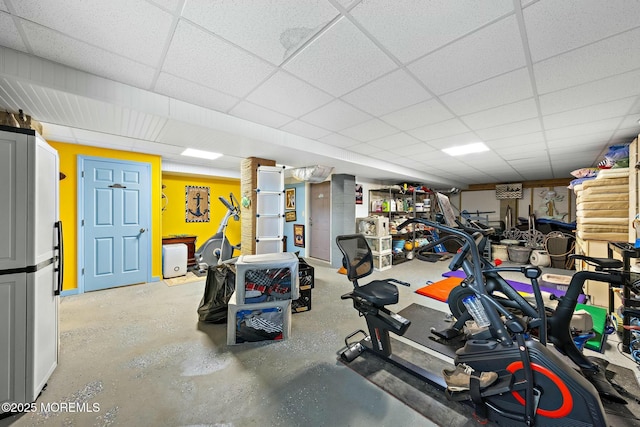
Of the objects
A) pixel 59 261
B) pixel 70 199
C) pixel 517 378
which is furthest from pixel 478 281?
pixel 70 199

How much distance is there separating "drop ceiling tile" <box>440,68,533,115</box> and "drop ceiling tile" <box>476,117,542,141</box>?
82cm

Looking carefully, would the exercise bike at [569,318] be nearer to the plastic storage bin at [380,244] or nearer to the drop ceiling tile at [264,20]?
the drop ceiling tile at [264,20]

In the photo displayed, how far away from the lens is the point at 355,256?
234 centimetres

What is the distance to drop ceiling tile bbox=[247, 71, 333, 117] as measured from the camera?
212 cm

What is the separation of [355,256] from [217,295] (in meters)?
1.89

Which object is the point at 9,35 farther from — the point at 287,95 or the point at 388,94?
the point at 388,94

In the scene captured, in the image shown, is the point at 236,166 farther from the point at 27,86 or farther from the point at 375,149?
the point at 27,86

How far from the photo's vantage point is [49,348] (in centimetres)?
194

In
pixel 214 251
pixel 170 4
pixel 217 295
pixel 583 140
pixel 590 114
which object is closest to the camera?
pixel 170 4

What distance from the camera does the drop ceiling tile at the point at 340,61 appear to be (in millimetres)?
1575

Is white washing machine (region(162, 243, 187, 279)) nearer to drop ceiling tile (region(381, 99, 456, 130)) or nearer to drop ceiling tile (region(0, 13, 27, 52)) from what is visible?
drop ceiling tile (region(0, 13, 27, 52))

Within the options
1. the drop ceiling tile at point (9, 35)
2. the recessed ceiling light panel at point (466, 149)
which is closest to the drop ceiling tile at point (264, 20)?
the drop ceiling tile at point (9, 35)

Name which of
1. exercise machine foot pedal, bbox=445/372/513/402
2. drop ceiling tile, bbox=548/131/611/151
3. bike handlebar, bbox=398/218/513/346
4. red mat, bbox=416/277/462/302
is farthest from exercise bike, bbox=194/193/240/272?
drop ceiling tile, bbox=548/131/611/151

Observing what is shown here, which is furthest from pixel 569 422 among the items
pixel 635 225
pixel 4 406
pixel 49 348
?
pixel 49 348
